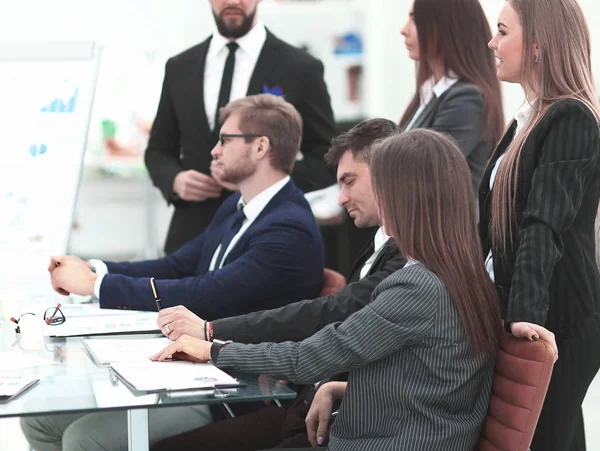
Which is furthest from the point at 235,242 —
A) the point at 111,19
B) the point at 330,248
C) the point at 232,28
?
the point at 111,19

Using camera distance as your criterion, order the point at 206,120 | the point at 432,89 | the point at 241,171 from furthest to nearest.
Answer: the point at 206,120, the point at 432,89, the point at 241,171

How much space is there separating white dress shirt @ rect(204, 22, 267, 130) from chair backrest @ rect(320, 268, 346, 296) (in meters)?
0.89

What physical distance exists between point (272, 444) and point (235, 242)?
652 mm

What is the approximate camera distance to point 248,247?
246cm

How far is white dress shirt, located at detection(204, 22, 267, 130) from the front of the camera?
3.19 m

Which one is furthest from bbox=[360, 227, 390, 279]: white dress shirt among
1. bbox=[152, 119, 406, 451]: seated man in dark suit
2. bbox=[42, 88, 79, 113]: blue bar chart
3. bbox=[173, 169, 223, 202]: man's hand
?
bbox=[42, 88, 79, 113]: blue bar chart

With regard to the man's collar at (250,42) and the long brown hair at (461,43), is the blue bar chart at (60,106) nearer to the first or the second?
the man's collar at (250,42)

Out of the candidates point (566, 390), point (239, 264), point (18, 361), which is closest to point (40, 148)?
point (239, 264)

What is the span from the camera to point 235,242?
2557 millimetres

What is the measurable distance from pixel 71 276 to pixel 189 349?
33.2 inches

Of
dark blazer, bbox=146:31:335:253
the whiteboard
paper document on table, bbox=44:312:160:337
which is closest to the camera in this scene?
paper document on table, bbox=44:312:160:337

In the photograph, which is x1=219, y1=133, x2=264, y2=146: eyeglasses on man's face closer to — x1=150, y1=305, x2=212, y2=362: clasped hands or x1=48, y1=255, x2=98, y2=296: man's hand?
x1=48, y1=255, x2=98, y2=296: man's hand

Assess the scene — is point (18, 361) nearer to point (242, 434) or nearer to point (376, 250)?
point (242, 434)

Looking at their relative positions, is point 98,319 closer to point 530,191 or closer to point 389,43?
point 530,191
